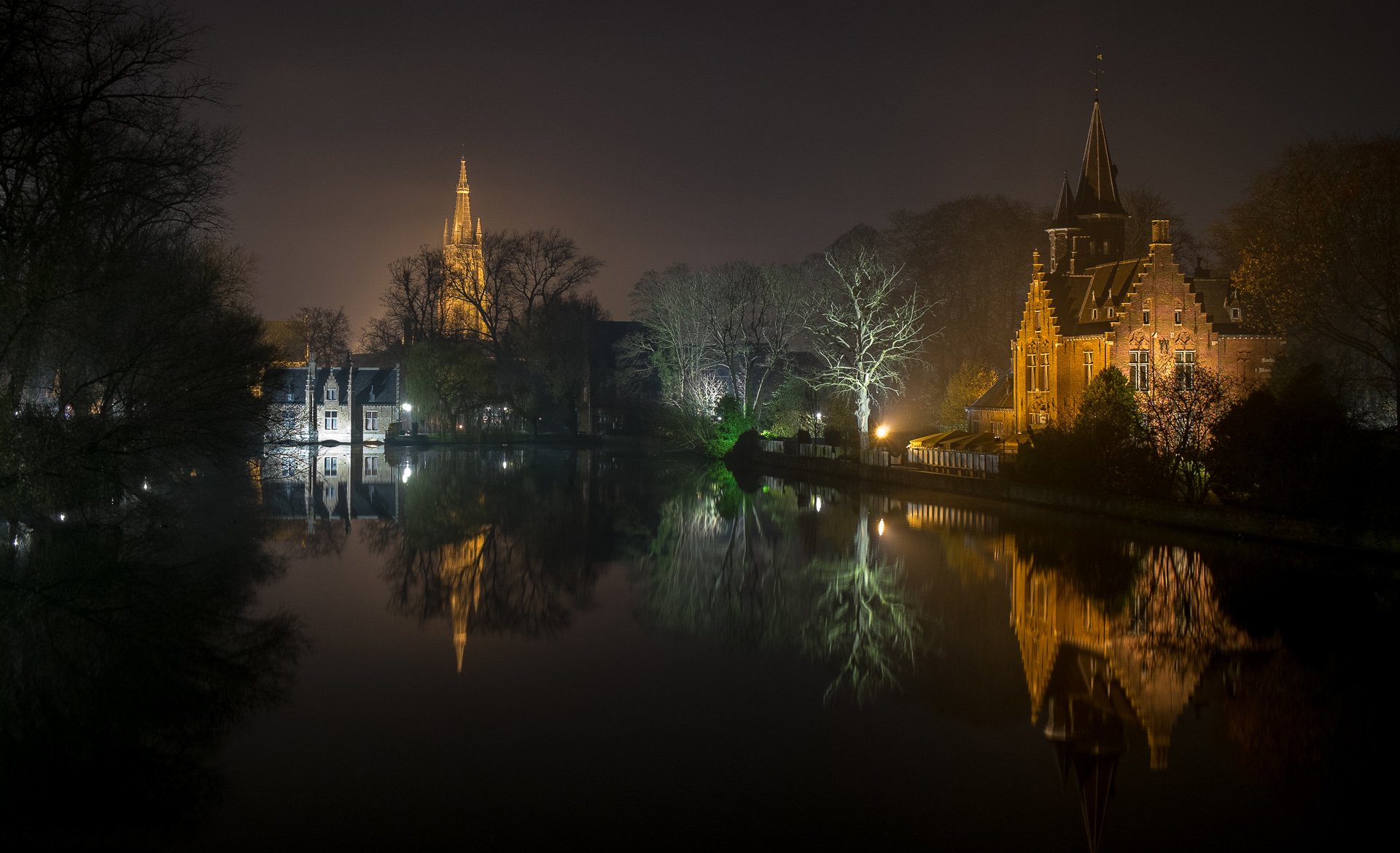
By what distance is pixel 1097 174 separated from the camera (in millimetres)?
48594

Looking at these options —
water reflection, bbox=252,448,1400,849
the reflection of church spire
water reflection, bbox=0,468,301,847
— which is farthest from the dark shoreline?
water reflection, bbox=0,468,301,847

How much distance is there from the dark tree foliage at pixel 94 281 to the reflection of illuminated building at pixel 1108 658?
45.9 feet

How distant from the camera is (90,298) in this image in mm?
19547

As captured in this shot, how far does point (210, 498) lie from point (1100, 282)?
3312 centimetres

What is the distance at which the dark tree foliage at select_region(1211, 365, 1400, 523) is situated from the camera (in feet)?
62.2

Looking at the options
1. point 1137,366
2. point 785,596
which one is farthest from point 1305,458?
point 1137,366

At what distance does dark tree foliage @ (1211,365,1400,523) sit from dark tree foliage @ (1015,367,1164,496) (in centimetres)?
206

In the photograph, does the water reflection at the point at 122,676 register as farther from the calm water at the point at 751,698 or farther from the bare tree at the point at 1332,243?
the bare tree at the point at 1332,243

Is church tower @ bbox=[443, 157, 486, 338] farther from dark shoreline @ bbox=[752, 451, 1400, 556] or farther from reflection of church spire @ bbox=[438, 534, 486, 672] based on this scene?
reflection of church spire @ bbox=[438, 534, 486, 672]

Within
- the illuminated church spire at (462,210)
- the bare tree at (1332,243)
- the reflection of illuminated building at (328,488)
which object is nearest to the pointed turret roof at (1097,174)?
the bare tree at (1332,243)

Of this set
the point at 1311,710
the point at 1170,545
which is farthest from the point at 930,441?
the point at 1311,710

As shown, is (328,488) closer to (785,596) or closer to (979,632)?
(785,596)

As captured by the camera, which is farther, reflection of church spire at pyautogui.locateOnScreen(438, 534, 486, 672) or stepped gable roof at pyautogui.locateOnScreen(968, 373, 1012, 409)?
stepped gable roof at pyautogui.locateOnScreen(968, 373, 1012, 409)

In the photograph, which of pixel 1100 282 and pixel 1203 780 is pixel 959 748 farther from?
pixel 1100 282
